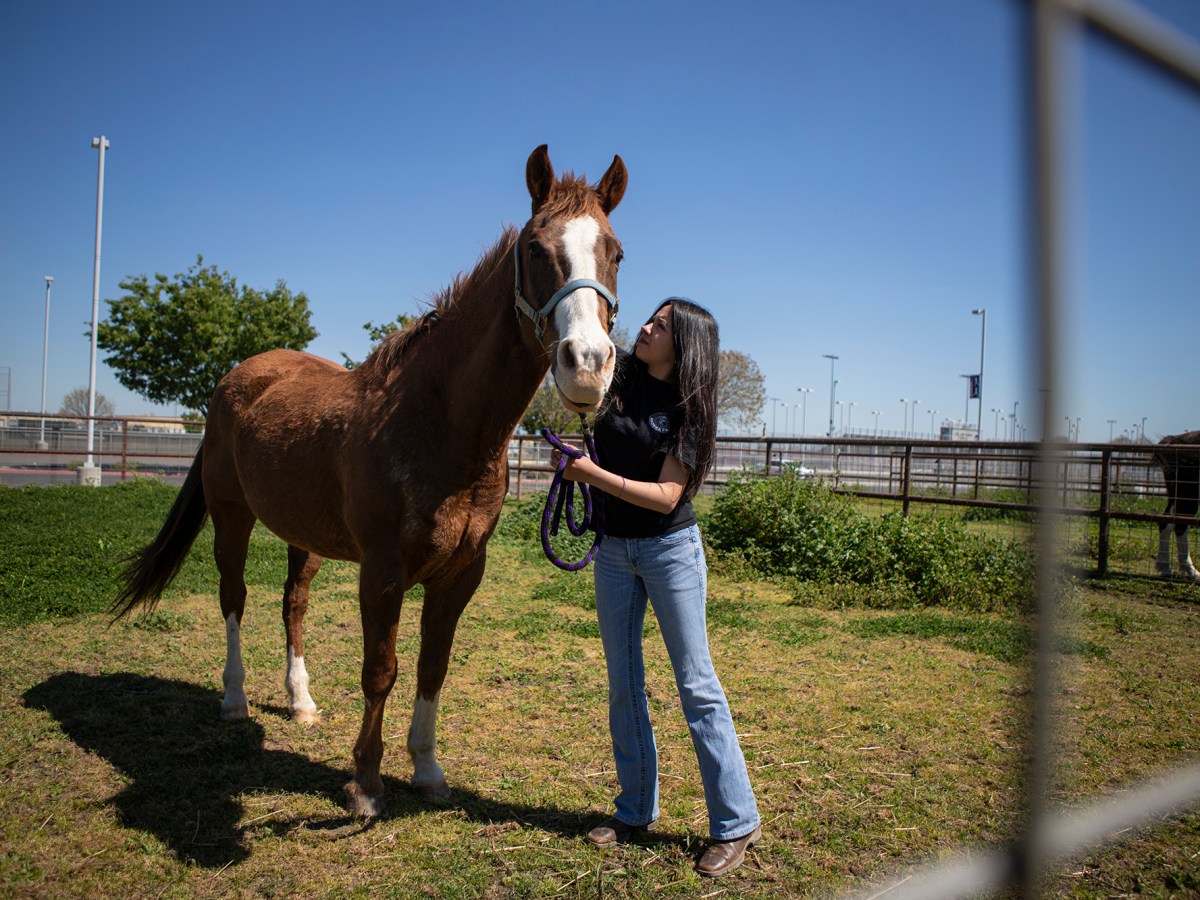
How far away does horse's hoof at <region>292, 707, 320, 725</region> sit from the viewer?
3775mm

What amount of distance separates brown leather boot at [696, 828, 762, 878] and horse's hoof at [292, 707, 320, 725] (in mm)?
2216

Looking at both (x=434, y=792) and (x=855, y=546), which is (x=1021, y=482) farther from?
(x=855, y=546)

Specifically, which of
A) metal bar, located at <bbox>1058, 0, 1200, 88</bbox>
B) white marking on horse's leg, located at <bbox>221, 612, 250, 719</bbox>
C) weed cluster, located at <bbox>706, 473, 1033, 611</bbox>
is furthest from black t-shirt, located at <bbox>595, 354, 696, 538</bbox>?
weed cluster, located at <bbox>706, 473, 1033, 611</bbox>

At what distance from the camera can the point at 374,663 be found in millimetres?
2895

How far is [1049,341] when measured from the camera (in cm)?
60

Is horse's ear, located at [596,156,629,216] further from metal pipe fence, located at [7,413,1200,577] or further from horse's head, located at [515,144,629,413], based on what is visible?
metal pipe fence, located at [7,413,1200,577]

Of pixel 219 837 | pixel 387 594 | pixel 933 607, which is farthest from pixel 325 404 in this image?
pixel 933 607

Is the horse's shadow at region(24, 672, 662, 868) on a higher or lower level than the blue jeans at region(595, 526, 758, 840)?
lower

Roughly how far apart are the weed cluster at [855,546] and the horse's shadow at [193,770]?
495 centimetres

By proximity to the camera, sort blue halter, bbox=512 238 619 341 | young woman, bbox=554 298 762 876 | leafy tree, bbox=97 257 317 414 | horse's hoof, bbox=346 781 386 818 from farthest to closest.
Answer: leafy tree, bbox=97 257 317 414, horse's hoof, bbox=346 781 386 818, young woman, bbox=554 298 762 876, blue halter, bbox=512 238 619 341

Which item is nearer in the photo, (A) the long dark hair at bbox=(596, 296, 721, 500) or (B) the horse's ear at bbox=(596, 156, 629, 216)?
(A) the long dark hair at bbox=(596, 296, 721, 500)

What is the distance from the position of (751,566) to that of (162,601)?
18.2ft

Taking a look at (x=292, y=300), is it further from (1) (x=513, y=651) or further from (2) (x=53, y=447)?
(1) (x=513, y=651)

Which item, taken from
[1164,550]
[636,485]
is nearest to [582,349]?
[636,485]
